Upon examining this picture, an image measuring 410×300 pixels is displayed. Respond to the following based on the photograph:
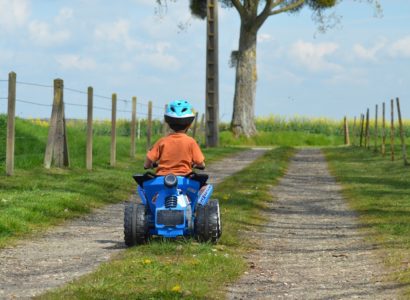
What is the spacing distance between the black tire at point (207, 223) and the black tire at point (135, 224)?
57 centimetres

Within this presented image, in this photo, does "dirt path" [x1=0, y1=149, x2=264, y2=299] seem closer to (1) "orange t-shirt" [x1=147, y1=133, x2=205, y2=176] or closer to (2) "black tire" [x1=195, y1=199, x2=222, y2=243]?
(2) "black tire" [x1=195, y1=199, x2=222, y2=243]

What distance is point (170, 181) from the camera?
10602 millimetres

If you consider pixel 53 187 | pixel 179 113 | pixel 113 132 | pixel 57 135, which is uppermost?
pixel 113 132

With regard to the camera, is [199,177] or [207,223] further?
[207,223]

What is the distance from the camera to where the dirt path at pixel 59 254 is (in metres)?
9.11

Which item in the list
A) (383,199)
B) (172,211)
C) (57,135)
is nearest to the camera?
(172,211)

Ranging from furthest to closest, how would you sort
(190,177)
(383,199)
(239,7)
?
(239,7) < (383,199) < (190,177)

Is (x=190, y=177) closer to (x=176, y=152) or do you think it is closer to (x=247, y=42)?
(x=176, y=152)

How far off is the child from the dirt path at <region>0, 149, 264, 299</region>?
3.61ft

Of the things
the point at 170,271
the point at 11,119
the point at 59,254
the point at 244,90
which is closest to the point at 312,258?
the point at 170,271

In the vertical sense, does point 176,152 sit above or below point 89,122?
below

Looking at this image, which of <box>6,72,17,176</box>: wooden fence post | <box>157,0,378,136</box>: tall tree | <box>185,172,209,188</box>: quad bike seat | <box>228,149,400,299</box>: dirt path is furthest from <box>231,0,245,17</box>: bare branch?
<box>185,172,209,188</box>: quad bike seat

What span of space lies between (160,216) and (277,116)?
169ft

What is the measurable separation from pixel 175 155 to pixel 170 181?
49cm
